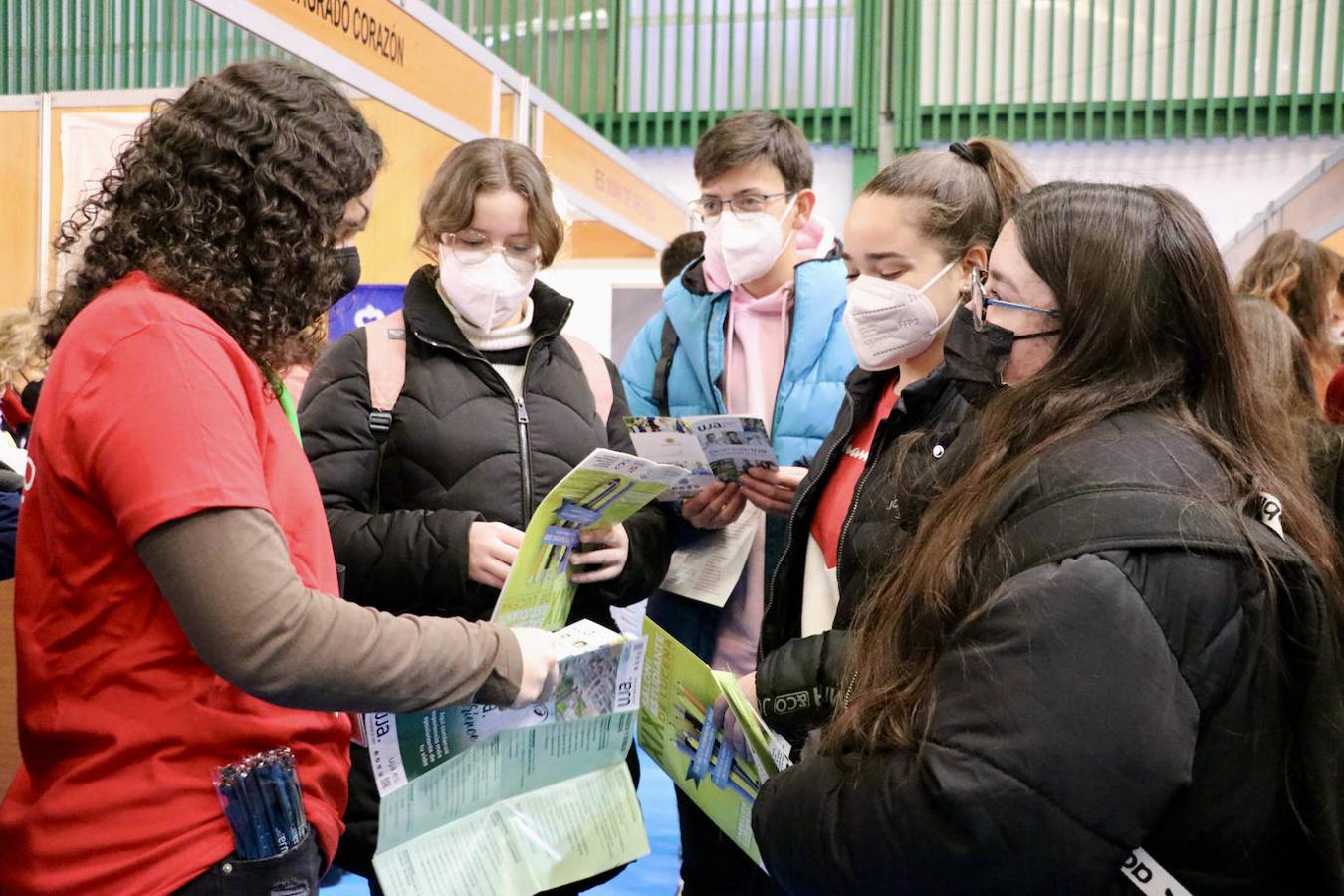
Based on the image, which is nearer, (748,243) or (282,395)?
(282,395)

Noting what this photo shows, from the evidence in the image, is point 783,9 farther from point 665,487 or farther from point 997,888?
point 997,888

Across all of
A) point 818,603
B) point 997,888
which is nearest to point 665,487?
point 818,603

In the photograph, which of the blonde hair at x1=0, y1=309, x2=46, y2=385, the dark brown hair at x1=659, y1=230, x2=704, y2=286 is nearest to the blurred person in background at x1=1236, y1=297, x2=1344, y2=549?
the dark brown hair at x1=659, y1=230, x2=704, y2=286

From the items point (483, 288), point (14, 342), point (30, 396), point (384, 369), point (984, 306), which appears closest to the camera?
point (984, 306)

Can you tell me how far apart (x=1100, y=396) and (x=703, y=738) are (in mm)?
787

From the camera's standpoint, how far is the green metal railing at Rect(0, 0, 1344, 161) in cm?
934

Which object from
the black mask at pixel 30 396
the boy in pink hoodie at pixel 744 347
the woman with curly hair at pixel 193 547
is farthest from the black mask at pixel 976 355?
the black mask at pixel 30 396

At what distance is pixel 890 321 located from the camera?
6.29 feet

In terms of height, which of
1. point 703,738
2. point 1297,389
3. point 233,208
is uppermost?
point 233,208

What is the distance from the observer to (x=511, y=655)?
1.29m

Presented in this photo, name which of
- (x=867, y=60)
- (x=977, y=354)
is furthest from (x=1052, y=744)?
(x=867, y=60)

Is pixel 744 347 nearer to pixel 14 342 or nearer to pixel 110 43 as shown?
pixel 14 342

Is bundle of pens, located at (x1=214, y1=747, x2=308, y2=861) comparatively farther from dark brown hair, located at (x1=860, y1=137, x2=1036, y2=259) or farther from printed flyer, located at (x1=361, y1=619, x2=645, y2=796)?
dark brown hair, located at (x1=860, y1=137, x2=1036, y2=259)

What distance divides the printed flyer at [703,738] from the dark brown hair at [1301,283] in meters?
2.12
